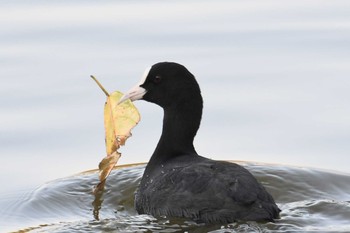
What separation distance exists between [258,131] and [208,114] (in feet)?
2.08

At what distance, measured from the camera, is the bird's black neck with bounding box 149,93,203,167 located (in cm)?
Answer: 958

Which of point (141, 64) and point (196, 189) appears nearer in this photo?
point (196, 189)

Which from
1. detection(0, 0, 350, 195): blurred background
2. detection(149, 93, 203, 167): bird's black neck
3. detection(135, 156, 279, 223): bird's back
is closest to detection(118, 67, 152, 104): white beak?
detection(149, 93, 203, 167): bird's black neck

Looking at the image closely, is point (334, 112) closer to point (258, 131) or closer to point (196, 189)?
point (258, 131)

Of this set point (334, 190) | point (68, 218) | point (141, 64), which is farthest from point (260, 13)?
point (68, 218)

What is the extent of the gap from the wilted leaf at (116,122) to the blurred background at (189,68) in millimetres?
1000

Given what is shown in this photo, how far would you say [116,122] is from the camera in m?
9.41

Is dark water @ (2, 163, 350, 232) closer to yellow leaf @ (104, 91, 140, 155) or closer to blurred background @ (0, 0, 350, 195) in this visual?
blurred background @ (0, 0, 350, 195)

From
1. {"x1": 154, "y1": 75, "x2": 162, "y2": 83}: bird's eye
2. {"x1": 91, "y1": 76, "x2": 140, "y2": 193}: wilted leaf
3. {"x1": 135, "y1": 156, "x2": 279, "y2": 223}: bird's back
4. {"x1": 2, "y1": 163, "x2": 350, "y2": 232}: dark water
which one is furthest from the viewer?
{"x1": 154, "y1": 75, "x2": 162, "y2": 83}: bird's eye

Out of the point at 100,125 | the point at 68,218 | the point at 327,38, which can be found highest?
the point at 327,38

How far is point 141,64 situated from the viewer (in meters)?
12.2

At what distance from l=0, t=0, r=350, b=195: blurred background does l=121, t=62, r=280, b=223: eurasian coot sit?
103cm

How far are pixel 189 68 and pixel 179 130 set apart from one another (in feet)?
8.50

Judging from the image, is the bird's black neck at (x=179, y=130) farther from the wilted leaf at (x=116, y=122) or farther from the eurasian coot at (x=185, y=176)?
the wilted leaf at (x=116, y=122)
